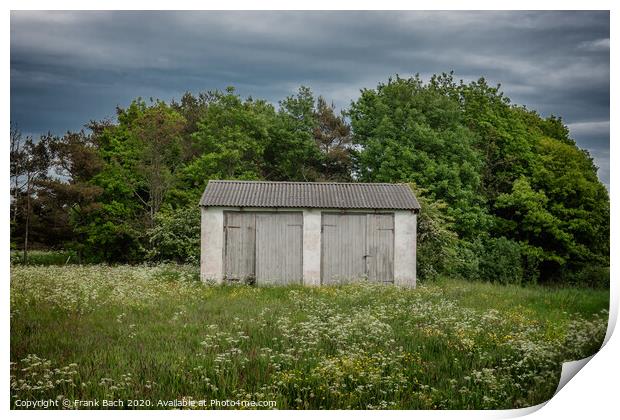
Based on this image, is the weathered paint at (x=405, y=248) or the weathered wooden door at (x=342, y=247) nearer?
the weathered wooden door at (x=342, y=247)

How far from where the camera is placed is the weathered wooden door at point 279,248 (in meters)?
12.8

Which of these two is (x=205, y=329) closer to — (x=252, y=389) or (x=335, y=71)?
(x=252, y=389)

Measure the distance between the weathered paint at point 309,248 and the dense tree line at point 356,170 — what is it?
1.62ft

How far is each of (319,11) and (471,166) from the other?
6.28 m

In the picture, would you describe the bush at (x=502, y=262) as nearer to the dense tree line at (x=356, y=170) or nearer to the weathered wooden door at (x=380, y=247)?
the dense tree line at (x=356, y=170)

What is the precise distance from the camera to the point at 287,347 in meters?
7.37

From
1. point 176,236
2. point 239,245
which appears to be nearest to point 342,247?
point 239,245

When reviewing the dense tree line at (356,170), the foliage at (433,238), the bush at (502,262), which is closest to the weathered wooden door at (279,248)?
the dense tree line at (356,170)

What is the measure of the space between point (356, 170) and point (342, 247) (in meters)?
1.80

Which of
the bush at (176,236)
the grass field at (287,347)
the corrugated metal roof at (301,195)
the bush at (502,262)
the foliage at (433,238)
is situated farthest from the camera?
the foliage at (433,238)

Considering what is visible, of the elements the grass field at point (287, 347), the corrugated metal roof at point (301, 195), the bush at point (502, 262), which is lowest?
the grass field at point (287, 347)

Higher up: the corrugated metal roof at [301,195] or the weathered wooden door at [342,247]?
the corrugated metal roof at [301,195]

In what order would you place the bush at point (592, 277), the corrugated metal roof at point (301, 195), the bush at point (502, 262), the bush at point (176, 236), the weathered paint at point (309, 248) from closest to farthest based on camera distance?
the bush at point (592, 277) → the bush at point (176, 236) → the bush at point (502, 262) → the corrugated metal roof at point (301, 195) → the weathered paint at point (309, 248)

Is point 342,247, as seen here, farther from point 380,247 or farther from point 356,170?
point 356,170
